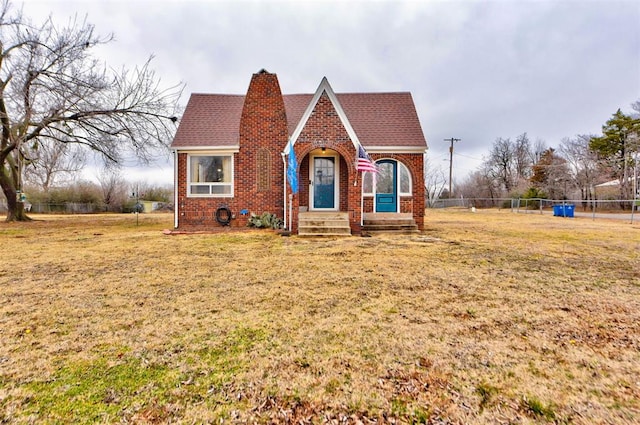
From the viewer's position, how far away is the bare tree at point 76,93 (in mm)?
11891

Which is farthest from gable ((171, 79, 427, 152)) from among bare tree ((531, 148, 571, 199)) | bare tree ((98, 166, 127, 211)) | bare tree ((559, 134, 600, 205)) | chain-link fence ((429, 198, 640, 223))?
bare tree ((559, 134, 600, 205))

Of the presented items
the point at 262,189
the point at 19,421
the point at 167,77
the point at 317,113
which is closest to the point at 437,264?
the point at 19,421

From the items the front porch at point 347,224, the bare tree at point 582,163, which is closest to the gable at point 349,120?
the front porch at point 347,224

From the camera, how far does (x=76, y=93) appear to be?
1174cm

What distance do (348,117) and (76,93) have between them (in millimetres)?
11342

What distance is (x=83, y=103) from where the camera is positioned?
12.3 meters

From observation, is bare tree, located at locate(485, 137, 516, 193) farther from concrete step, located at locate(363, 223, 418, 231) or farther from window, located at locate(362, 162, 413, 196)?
concrete step, located at locate(363, 223, 418, 231)

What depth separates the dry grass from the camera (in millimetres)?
1678

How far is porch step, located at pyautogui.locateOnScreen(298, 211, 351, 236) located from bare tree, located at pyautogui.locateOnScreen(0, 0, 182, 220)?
8948 mm

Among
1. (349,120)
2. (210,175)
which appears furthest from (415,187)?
(210,175)

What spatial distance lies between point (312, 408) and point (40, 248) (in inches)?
342

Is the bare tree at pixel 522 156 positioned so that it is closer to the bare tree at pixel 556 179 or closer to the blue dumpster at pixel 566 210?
the bare tree at pixel 556 179

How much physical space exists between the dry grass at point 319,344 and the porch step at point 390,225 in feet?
16.2

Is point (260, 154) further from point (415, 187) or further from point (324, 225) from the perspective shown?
point (415, 187)
